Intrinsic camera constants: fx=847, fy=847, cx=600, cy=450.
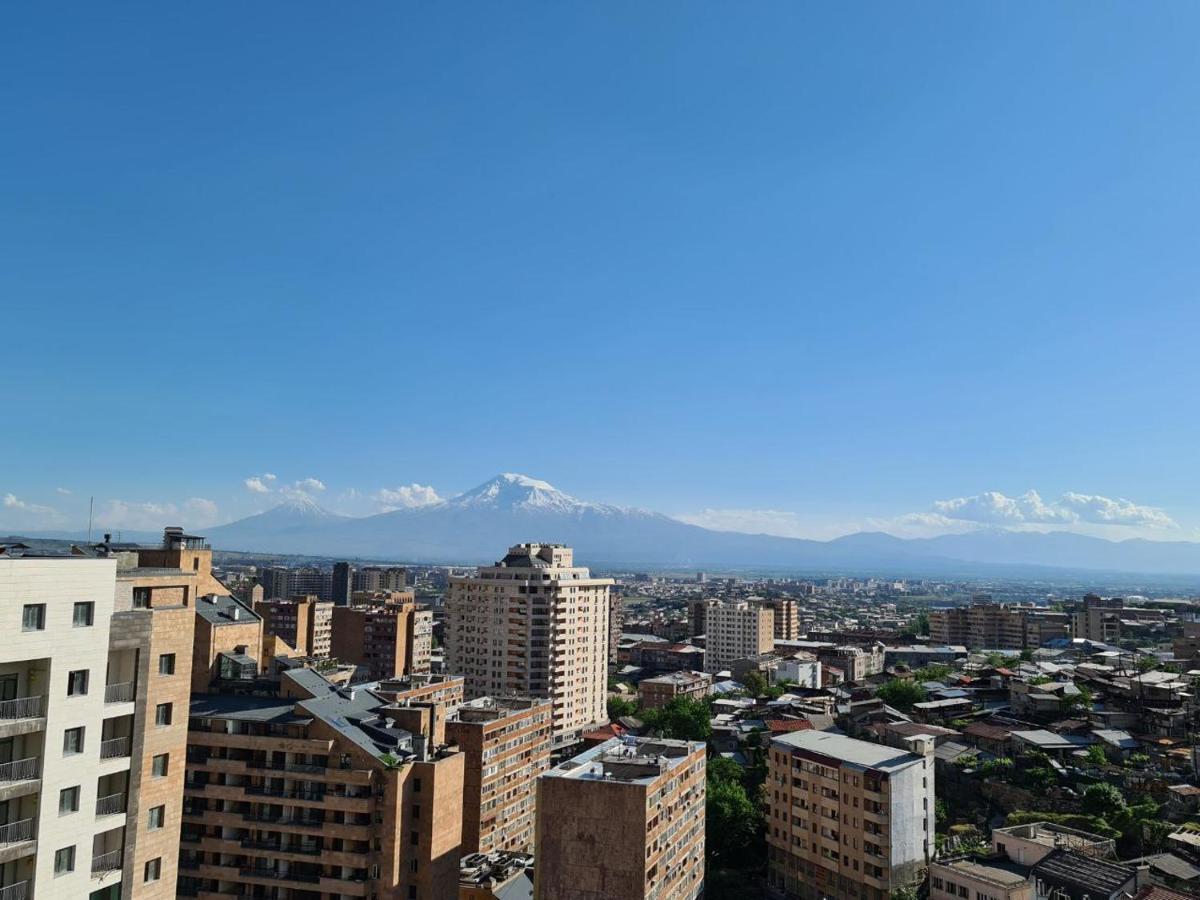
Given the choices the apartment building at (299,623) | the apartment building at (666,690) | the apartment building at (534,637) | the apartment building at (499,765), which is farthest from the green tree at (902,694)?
the apartment building at (299,623)

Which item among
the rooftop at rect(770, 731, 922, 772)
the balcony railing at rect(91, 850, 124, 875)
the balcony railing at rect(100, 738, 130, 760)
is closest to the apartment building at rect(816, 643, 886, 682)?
the rooftop at rect(770, 731, 922, 772)

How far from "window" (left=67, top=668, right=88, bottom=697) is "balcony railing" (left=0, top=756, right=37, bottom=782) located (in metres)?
1.25

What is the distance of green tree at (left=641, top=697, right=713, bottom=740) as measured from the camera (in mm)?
69688

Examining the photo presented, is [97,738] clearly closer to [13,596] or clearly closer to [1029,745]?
[13,596]

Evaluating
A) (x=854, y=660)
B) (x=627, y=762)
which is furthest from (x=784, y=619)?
(x=627, y=762)

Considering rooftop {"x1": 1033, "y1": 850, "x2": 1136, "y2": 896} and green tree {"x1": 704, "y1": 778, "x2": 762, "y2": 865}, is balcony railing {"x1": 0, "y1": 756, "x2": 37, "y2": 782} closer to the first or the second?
rooftop {"x1": 1033, "y1": 850, "x2": 1136, "y2": 896}

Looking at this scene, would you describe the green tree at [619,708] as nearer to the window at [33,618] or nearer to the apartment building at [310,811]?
the apartment building at [310,811]

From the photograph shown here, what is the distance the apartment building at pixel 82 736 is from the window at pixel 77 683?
0.06 feet

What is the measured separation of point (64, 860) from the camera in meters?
16.0

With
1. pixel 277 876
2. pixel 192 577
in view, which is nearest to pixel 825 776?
pixel 277 876

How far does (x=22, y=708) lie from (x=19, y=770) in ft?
3.66

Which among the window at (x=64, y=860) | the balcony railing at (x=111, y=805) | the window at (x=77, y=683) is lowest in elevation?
the window at (x=64, y=860)

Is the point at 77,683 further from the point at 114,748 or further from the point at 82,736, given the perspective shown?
the point at 114,748

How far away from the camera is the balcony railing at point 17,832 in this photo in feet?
49.6
